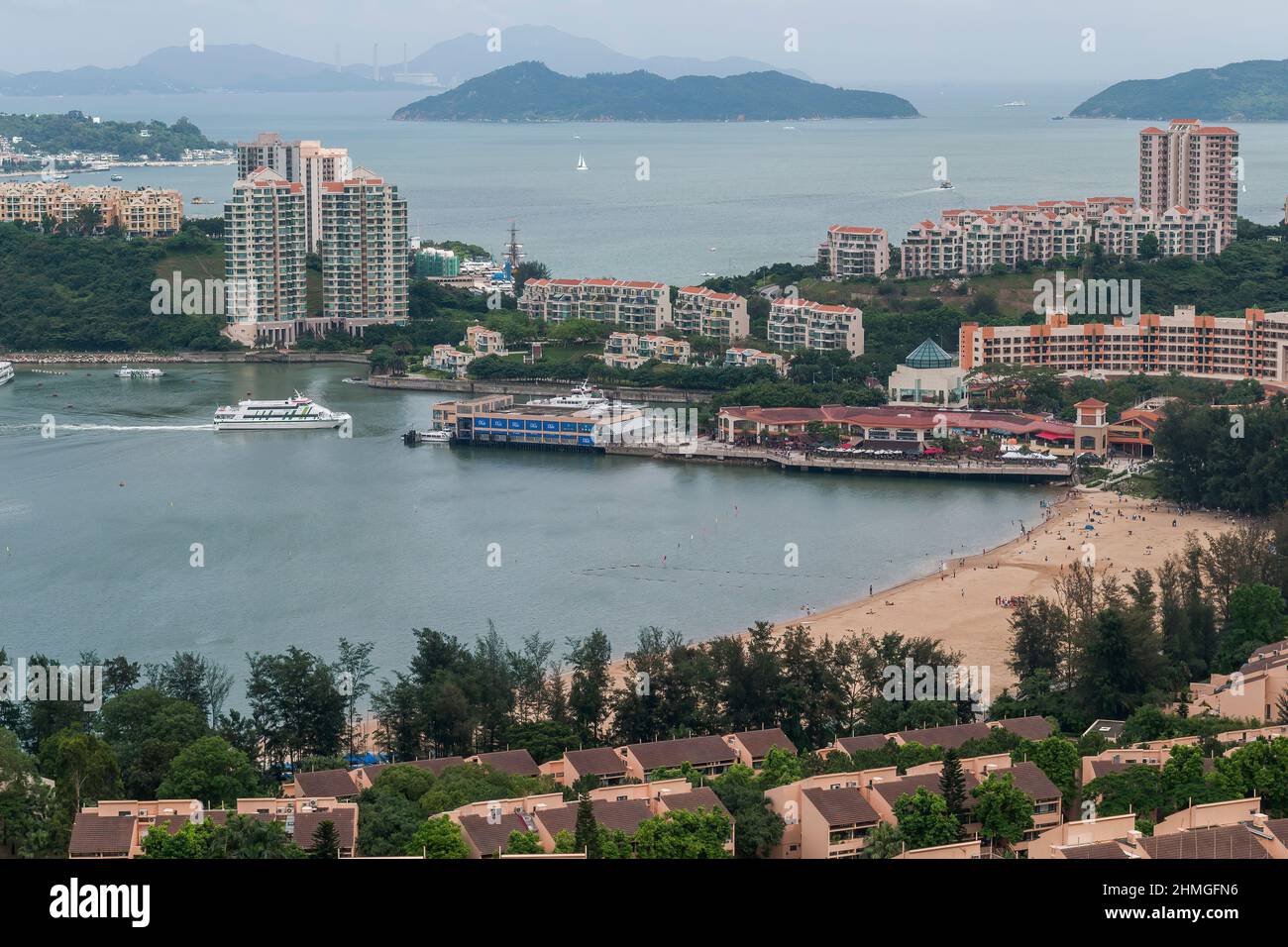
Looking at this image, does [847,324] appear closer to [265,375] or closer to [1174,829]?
[265,375]

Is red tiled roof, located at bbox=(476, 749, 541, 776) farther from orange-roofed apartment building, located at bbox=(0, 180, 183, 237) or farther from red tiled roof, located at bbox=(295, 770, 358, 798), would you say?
orange-roofed apartment building, located at bbox=(0, 180, 183, 237)

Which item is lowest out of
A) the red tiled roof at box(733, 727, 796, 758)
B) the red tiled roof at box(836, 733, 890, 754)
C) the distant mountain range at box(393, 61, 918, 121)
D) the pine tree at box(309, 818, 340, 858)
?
the red tiled roof at box(733, 727, 796, 758)

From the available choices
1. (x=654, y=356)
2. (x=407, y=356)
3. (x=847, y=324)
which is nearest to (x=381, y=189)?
(x=407, y=356)

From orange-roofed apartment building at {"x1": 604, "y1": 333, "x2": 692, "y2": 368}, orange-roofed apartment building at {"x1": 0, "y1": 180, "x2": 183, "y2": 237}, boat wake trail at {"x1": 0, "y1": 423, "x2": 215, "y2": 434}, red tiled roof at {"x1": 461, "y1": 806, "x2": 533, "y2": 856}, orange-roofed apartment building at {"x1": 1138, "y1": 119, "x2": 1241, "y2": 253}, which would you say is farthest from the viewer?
orange-roofed apartment building at {"x1": 0, "y1": 180, "x2": 183, "y2": 237}

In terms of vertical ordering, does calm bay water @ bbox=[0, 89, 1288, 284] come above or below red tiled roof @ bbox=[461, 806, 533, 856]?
above

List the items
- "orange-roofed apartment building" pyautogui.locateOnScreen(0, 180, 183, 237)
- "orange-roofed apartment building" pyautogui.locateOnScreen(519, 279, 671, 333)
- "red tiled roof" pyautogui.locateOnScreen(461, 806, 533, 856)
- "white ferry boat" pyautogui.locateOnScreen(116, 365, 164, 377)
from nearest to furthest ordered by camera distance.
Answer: "red tiled roof" pyautogui.locateOnScreen(461, 806, 533, 856)
"white ferry boat" pyautogui.locateOnScreen(116, 365, 164, 377)
"orange-roofed apartment building" pyautogui.locateOnScreen(519, 279, 671, 333)
"orange-roofed apartment building" pyautogui.locateOnScreen(0, 180, 183, 237)

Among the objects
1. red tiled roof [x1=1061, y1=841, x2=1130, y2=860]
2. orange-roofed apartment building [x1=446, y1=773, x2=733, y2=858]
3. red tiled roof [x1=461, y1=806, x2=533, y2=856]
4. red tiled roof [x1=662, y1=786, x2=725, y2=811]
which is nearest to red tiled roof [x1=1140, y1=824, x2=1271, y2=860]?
red tiled roof [x1=1061, y1=841, x2=1130, y2=860]

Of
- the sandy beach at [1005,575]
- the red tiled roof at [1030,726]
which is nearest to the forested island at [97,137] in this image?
the sandy beach at [1005,575]
